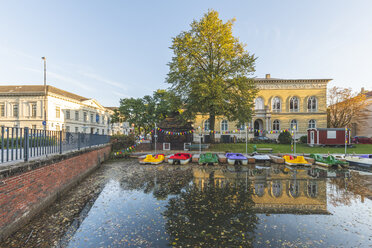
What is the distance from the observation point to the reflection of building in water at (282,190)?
6789mm

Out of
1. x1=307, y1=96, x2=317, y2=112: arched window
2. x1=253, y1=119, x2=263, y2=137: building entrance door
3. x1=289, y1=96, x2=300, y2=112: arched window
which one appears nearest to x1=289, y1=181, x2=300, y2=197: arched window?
x1=253, y1=119, x2=263, y2=137: building entrance door

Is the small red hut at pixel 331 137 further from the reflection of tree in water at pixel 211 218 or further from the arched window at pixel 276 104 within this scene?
the reflection of tree in water at pixel 211 218

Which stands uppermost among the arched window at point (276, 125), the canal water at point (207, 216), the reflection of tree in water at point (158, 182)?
the arched window at point (276, 125)

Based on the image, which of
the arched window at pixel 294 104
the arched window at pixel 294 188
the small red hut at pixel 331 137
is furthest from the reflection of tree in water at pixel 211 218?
the arched window at pixel 294 104

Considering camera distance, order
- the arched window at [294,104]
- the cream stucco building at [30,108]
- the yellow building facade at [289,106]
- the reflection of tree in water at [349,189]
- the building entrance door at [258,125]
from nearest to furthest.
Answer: the reflection of tree in water at [349,189] → the yellow building facade at [289,106] → the arched window at [294,104] → the building entrance door at [258,125] → the cream stucco building at [30,108]

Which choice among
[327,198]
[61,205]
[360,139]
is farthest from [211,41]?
[360,139]

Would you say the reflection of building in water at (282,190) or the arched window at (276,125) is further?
the arched window at (276,125)

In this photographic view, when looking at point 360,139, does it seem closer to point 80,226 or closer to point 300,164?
point 300,164

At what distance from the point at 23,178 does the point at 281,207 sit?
30.0 ft

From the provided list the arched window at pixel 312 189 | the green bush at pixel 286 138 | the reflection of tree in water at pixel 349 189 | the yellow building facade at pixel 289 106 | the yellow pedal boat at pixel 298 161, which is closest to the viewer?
the reflection of tree in water at pixel 349 189

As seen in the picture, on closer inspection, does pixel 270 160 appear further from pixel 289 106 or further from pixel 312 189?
pixel 289 106

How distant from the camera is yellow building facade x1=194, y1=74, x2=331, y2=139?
3578 cm

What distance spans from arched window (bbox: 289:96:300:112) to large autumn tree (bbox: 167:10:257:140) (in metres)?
17.1

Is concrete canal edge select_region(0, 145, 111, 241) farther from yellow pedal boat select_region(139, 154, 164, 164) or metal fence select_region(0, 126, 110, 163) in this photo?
yellow pedal boat select_region(139, 154, 164, 164)
